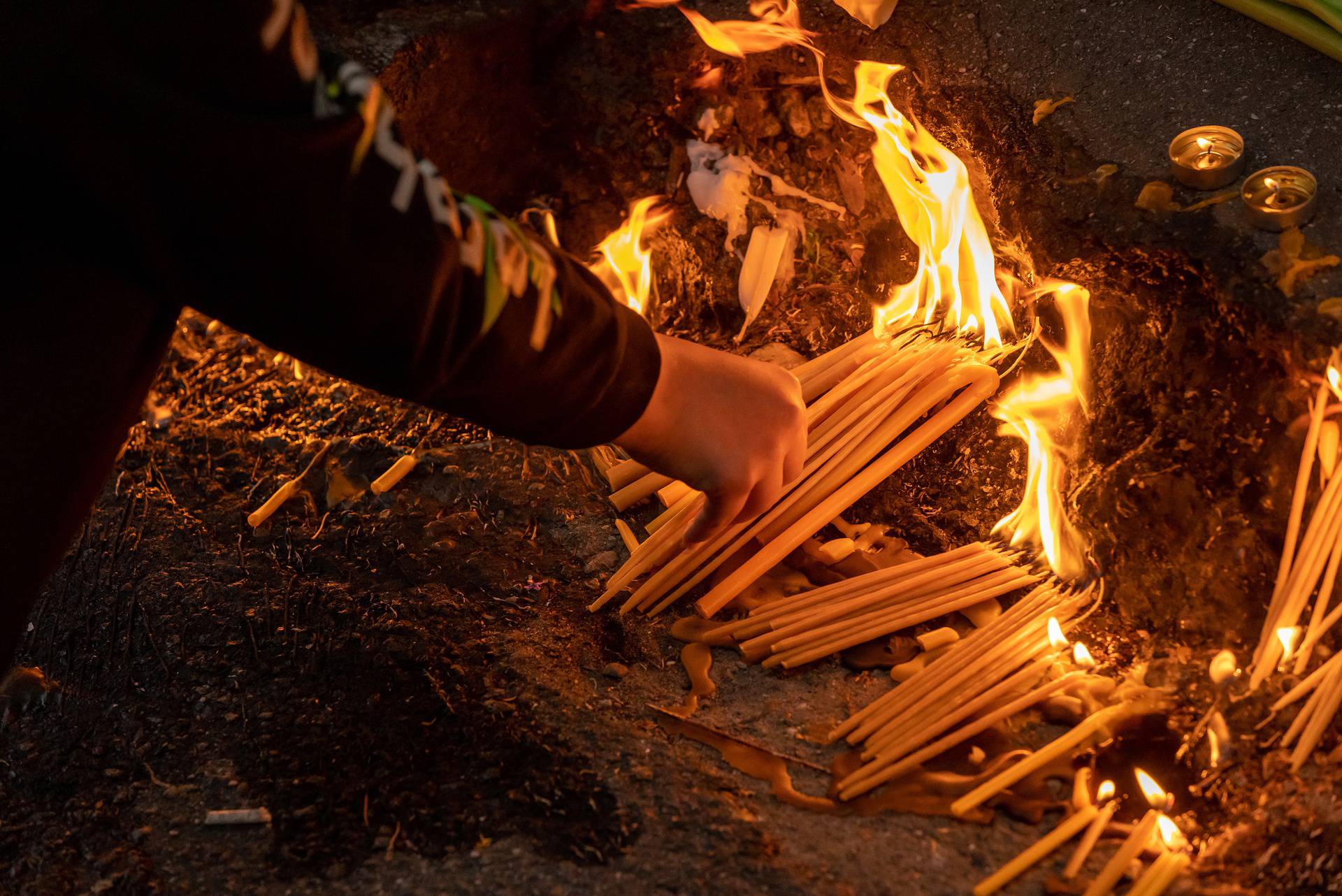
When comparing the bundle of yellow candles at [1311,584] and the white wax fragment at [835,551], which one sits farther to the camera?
the white wax fragment at [835,551]

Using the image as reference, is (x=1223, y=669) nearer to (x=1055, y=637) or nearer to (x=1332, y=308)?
(x=1055, y=637)

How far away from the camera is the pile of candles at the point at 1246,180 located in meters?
1.75

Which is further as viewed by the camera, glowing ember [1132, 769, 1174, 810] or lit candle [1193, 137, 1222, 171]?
lit candle [1193, 137, 1222, 171]

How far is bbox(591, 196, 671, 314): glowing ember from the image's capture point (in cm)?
264

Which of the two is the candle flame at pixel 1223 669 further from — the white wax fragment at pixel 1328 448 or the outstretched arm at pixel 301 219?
the outstretched arm at pixel 301 219

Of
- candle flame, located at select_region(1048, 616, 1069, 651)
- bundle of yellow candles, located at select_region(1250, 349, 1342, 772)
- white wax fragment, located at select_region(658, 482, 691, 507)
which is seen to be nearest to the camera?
bundle of yellow candles, located at select_region(1250, 349, 1342, 772)

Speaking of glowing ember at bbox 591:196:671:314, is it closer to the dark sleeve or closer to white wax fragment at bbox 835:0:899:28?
white wax fragment at bbox 835:0:899:28

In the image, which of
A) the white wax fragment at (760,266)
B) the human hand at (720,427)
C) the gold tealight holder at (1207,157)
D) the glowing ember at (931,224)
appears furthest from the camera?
the white wax fragment at (760,266)

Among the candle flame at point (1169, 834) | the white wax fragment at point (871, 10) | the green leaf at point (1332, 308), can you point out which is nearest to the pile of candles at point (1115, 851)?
the candle flame at point (1169, 834)

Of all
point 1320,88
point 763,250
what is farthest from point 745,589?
point 1320,88

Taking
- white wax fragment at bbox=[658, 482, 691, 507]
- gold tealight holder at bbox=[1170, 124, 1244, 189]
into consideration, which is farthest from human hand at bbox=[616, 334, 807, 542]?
gold tealight holder at bbox=[1170, 124, 1244, 189]

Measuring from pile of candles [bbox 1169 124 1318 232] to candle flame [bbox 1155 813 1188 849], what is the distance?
987 millimetres

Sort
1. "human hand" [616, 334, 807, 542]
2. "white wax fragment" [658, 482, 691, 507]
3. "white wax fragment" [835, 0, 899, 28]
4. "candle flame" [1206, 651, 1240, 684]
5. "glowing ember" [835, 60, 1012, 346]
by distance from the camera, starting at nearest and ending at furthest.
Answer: "human hand" [616, 334, 807, 542] < "candle flame" [1206, 651, 1240, 684] < "white wax fragment" [658, 482, 691, 507] < "glowing ember" [835, 60, 1012, 346] < "white wax fragment" [835, 0, 899, 28]

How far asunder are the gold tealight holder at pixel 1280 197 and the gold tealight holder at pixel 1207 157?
0.13ft
